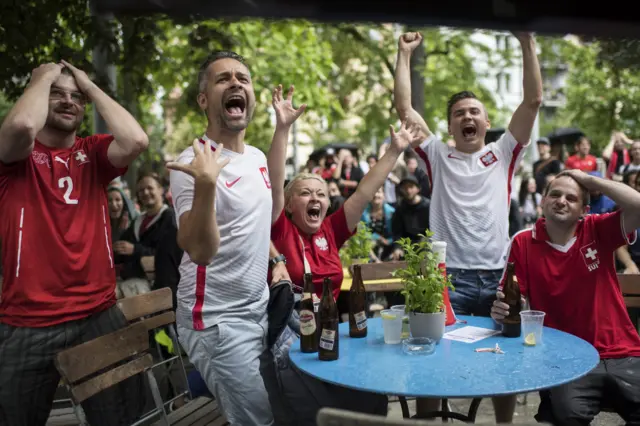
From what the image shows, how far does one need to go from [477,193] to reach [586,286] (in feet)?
3.00

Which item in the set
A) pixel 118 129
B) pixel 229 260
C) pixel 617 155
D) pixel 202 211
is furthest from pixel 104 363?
pixel 617 155

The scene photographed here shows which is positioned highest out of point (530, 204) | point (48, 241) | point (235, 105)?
point (235, 105)

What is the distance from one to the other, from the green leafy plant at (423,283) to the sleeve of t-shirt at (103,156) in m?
1.46

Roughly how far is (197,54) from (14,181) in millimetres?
5482

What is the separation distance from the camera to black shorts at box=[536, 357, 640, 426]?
3.01 meters

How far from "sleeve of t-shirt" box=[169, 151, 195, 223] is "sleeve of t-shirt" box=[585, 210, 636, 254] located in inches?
85.9

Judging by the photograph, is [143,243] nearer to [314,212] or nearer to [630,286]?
[314,212]

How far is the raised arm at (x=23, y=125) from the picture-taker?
263cm

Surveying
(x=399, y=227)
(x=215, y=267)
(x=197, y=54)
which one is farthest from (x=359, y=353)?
(x=197, y=54)

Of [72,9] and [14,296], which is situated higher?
[72,9]

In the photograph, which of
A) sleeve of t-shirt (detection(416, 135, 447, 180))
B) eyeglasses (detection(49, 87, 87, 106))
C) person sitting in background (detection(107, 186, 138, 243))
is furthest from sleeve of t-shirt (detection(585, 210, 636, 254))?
person sitting in background (detection(107, 186, 138, 243))

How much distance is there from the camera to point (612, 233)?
3.32 metres

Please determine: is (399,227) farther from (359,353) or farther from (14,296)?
(14,296)

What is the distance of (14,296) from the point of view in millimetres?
2799
